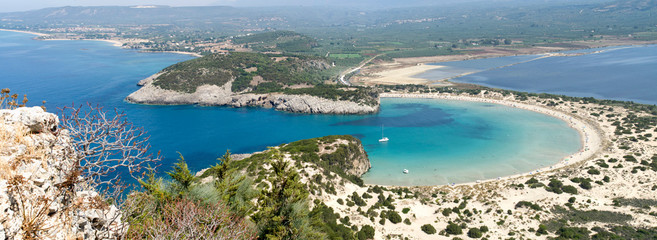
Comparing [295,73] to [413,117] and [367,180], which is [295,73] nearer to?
[413,117]

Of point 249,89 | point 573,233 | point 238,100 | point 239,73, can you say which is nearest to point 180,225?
point 573,233

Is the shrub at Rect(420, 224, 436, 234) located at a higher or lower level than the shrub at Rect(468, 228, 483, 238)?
lower

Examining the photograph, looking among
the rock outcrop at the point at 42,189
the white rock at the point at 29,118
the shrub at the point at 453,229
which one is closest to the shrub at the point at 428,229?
the shrub at the point at 453,229

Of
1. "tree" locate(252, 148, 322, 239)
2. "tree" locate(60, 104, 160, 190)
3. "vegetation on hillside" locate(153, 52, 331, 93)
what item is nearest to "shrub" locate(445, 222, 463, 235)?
"tree" locate(252, 148, 322, 239)

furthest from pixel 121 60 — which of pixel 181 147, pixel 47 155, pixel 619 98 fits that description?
pixel 619 98

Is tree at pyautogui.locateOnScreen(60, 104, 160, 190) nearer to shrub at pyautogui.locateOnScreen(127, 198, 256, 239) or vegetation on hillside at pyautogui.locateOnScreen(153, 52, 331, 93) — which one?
Answer: shrub at pyautogui.locateOnScreen(127, 198, 256, 239)

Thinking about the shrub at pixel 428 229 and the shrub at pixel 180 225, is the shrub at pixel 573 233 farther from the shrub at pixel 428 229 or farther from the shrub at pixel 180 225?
the shrub at pixel 180 225
